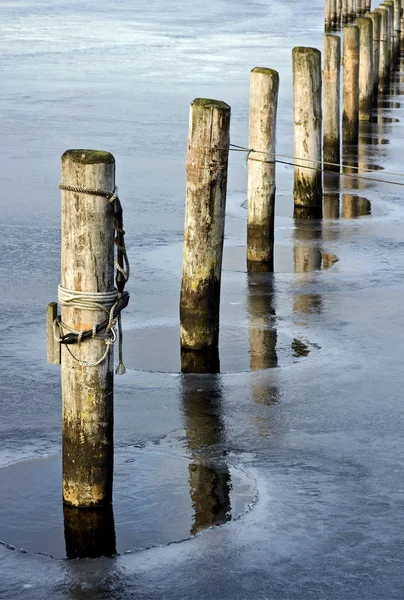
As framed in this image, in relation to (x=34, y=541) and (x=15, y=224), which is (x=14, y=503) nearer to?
(x=34, y=541)

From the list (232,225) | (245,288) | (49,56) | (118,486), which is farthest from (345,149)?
(49,56)

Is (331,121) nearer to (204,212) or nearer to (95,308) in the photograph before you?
(204,212)

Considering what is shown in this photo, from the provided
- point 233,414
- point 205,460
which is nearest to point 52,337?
point 205,460

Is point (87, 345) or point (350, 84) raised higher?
point (350, 84)

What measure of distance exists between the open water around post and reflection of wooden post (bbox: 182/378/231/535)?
0.04 ft

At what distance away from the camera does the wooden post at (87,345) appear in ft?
20.0

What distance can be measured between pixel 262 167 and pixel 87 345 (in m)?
6.06

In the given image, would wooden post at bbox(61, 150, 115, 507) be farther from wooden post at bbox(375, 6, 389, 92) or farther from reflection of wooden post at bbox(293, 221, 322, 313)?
wooden post at bbox(375, 6, 389, 92)

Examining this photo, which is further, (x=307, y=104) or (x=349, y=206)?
(x=349, y=206)

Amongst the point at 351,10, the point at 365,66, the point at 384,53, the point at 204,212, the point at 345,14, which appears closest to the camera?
the point at 204,212

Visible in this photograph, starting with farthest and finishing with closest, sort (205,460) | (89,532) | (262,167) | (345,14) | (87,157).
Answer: (345,14) < (262,167) < (205,460) < (89,532) < (87,157)

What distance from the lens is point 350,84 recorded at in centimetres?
2075

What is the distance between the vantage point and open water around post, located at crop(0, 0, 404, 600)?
6.08 m

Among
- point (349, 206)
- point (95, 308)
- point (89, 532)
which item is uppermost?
point (95, 308)
